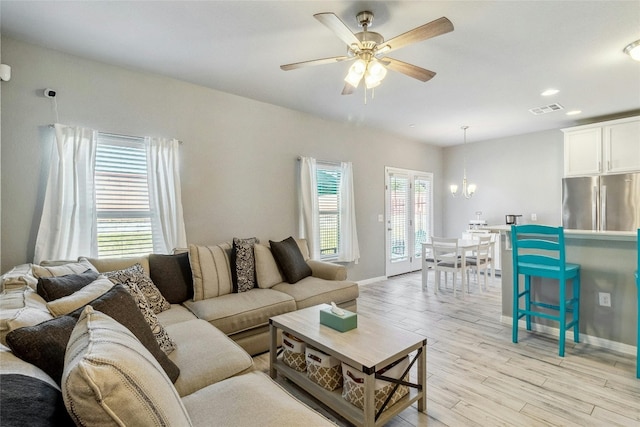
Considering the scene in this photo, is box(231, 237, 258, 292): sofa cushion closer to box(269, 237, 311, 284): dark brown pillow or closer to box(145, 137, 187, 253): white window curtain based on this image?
box(269, 237, 311, 284): dark brown pillow

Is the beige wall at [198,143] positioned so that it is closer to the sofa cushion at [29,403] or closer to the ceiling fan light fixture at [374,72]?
the ceiling fan light fixture at [374,72]

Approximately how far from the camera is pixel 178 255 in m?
2.95

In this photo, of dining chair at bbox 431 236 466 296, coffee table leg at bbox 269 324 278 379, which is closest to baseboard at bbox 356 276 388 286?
dining chair at bbox 431 236 466 296

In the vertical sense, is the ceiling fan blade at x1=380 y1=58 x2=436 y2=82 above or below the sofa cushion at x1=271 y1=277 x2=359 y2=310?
above

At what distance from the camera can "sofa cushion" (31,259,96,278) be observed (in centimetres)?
202

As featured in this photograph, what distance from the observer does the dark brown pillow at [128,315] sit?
130 cm

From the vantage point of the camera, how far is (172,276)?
2785 millimetres

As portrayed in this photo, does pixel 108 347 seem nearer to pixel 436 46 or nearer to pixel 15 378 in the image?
pixel 15 378

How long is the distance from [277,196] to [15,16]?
2.81 meters

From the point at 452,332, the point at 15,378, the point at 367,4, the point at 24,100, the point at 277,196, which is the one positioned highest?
the point at 367,4

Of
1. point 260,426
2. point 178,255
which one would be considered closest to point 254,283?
point 178,255

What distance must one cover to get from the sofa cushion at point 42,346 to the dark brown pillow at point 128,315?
0.24 meters

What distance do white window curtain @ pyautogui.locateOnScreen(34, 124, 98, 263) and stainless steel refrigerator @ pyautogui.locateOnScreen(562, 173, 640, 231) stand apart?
21.0 feet

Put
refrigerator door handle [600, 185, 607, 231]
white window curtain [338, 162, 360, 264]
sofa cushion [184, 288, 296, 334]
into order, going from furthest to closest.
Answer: white window curtain [338, 162, 360, 264]
refrigerator door handle [600, 185, 607, 231]
sofa cushion [184, 288, 296, 334]
